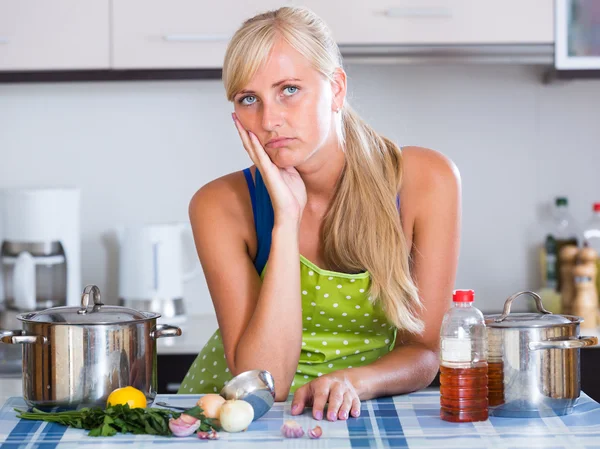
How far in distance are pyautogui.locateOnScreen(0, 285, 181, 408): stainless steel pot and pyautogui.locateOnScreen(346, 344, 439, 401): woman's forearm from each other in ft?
1.11

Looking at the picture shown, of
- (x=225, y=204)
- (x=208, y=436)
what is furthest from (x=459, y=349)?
(x=225, y=204)

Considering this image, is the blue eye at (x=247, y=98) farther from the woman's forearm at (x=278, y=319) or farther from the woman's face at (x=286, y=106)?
the woman's forearm at (x=278, y=319)

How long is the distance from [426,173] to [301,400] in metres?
0.60

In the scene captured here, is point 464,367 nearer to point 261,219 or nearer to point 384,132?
point 261,219

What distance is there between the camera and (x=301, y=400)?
1.20 meters

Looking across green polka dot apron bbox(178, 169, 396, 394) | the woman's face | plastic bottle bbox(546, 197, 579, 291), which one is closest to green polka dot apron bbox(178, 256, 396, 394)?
green polka dot apron bbox(178, 169, 396, 394)

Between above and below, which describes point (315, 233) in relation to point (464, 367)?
above

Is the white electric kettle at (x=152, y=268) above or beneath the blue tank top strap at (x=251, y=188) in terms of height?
beneath

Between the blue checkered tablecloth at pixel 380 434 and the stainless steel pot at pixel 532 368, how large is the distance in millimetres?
19

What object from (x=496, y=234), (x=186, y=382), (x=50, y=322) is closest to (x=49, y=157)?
(x=186, y=382)

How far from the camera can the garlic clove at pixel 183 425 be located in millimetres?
1077

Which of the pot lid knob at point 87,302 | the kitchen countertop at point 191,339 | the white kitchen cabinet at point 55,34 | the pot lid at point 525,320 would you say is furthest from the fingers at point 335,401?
the white kitchen cabinet at point 55,34

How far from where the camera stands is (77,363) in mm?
1160

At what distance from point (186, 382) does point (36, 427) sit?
0.67 metres
